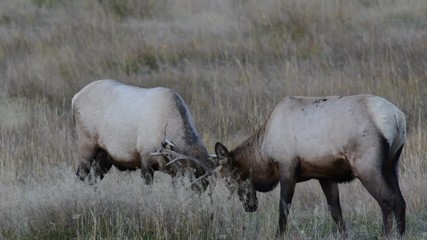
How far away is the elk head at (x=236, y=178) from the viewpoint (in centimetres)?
859

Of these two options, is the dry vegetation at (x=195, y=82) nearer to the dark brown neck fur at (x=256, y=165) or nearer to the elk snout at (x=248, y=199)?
the elk snout at (x=248, y=199)

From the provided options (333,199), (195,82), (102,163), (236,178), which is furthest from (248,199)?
(195,82)

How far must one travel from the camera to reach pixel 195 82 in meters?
15.2

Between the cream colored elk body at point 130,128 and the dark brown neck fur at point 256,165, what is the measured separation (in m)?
0.31

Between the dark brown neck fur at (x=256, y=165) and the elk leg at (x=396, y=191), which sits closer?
the elk leg at (x=396, y=191)

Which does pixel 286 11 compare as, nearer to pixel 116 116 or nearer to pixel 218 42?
pixel 218 42

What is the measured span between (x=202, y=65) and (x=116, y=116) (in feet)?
22.7

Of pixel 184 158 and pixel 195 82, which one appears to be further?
pixel 195 82

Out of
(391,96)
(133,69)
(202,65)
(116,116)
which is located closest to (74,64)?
(133,69)

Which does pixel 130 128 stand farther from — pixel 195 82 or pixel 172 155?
pixel 195 82

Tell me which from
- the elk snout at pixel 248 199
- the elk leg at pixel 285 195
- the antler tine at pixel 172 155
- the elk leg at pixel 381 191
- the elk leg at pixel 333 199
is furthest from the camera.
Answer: the elk snout at pixel 248 199

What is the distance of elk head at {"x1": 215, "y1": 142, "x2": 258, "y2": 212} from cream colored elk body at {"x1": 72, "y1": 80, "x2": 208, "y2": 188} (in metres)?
0.18

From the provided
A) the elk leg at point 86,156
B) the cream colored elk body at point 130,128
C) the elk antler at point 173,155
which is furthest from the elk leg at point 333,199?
the elk leg at point 86,156

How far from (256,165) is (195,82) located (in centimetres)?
669
